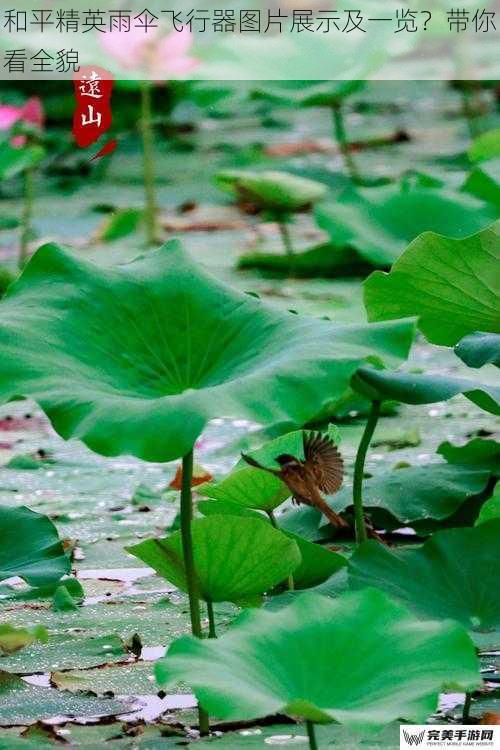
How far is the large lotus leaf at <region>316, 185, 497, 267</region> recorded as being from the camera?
2643 mm

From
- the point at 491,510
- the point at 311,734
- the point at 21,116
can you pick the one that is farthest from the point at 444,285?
the point at 21,116

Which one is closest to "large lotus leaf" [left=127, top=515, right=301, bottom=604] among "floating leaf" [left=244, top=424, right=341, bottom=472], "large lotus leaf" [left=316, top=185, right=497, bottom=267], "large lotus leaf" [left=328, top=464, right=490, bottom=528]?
"floating leaf" [left=244, top=424, right=341, bottom=472]

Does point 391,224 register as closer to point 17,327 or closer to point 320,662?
point 17,327

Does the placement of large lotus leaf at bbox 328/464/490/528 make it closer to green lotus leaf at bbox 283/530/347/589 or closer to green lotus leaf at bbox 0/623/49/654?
green lotus leaf at bbox 283/530/347/589

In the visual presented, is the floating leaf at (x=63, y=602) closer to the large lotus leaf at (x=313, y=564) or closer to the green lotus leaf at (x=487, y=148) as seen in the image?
the large lotus leaf at (x=313, y=564)

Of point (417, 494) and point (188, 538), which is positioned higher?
point (188, 538)

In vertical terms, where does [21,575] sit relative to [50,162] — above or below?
above

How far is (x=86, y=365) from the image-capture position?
1237mm

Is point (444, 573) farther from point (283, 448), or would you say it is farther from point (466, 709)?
point (283, 448)

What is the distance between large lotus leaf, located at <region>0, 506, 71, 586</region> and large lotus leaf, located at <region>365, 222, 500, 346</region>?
0.38 meters

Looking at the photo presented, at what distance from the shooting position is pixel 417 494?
5.15 feet

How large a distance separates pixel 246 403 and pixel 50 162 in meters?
3.65

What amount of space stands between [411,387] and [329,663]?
338 mm

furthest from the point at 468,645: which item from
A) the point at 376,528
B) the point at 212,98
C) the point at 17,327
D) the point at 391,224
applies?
the point at 212,98
